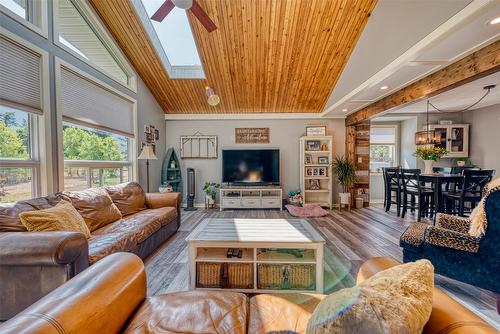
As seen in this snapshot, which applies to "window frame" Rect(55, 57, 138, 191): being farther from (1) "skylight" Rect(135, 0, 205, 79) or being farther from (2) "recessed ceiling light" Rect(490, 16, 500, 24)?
(2) "recessed ceiling light" Rect(490, 16, 500, 24)

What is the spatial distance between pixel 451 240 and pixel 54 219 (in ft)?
11.1

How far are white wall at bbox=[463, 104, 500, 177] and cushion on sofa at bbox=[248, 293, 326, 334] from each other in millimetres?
6569

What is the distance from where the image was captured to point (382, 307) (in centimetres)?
57

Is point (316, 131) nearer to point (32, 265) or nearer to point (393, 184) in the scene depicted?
point (393, 184)

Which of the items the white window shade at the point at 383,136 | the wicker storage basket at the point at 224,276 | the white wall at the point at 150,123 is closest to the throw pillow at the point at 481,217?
the wicker storage basket at the point at 224,276

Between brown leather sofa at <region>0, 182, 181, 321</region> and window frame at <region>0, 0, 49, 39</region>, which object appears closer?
brown leather sofa at <region>0, 182, 181, 321</region>

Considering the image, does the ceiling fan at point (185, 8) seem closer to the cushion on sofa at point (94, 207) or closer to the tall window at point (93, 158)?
the tall window at point (93, 158)

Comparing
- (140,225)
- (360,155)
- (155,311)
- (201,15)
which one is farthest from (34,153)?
(360,155)

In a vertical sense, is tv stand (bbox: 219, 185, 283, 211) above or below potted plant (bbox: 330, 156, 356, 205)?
below

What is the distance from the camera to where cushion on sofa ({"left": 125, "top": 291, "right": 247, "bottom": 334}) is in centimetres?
97

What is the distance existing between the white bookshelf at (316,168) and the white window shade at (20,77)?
4.65m

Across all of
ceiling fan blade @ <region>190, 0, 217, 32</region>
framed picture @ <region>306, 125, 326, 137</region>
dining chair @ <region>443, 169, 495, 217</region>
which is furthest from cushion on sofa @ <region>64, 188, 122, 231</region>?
dining chair @ <region>443, 169, 495, 217</region>

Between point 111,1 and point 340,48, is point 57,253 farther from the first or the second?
point 340,48

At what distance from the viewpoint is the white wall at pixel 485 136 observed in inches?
201
